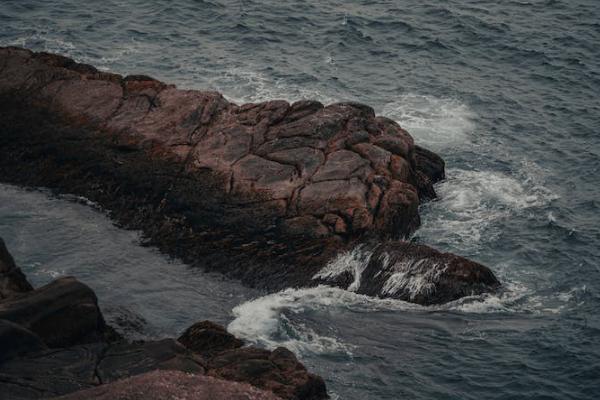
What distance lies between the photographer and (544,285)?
3822cm

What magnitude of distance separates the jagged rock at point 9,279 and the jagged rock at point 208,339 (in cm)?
583

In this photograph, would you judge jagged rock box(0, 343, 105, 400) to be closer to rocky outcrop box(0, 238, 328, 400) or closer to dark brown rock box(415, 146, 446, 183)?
rocky outcrop box(0, 238, 328, 400)

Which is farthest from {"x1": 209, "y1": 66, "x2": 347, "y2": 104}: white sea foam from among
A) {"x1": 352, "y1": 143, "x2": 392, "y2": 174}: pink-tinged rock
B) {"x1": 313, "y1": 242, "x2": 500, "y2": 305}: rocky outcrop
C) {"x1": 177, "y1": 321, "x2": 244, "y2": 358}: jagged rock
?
{"x1": 177, "y1": 321, "x2": 244, "y2": 358}: jagged rock

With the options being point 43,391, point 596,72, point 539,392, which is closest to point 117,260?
point 43,391

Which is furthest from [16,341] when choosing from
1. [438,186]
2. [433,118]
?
[433,118]

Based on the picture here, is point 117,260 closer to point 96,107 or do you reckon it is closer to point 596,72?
point 96,107

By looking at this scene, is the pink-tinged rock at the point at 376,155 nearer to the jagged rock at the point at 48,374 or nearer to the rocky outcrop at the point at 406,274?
the rocky outcrop at the point at 406,274

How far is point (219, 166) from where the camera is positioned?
3972 cm

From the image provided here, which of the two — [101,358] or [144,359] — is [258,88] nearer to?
[144,359]

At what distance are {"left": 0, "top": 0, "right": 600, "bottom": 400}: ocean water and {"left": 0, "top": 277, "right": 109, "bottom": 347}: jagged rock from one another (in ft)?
9.23

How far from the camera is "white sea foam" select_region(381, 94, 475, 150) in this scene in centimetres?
5122

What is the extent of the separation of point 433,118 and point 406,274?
19.3 metres

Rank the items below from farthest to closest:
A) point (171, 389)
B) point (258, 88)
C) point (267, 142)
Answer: point (258, 88) → point (267, 142) → point (171, 389)

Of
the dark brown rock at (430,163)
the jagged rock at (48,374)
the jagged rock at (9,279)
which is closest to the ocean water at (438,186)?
the dark brown rock at (430,163)
